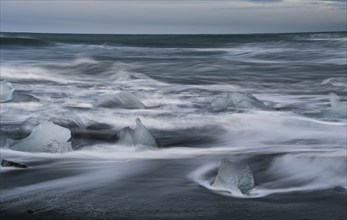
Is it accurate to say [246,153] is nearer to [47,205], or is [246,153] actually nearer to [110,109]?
[47,205]

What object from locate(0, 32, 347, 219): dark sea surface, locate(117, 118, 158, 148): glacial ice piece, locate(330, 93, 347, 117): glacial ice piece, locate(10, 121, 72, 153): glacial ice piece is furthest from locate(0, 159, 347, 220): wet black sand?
locate(330, 93, 347, 117): glacial ice piece

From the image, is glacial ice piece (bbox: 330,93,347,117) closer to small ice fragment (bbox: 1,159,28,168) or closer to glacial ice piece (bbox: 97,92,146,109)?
glacial ice piece (bbox: 97,92,146,109)

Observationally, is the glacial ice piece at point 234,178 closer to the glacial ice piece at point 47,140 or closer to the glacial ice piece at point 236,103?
the glacial ice piece at point 47,140

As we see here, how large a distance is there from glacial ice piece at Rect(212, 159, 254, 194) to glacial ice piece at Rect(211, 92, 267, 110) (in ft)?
11.8

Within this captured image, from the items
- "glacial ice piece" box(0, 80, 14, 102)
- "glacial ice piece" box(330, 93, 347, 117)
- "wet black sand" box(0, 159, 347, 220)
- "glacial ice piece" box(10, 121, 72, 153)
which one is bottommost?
"wet black sand" box(0, 159, 347, 220)

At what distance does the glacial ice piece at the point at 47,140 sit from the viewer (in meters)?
4.02

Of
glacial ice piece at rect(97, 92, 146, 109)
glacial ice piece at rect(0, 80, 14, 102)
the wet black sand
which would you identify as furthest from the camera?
glacial ice piece at rect(0, 80, 14, 102)

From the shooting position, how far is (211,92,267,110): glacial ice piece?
6562 mm

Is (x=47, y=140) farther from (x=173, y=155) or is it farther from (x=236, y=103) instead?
(x=236, y=103)

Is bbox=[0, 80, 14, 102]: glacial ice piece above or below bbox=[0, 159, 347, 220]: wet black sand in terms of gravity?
above

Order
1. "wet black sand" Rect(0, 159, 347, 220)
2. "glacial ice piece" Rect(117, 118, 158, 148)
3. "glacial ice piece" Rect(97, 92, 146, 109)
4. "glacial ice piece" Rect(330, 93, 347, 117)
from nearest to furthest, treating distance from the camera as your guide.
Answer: "wet black sand" Rect(0, 159, 347, 220)
"glacial ice piece" Rect(117, 118, 158, 148)
"glacial ice piece" Rect(330, 93, 347, 117)
"glacial ice piece" Rect(97, 92, 146, 109)

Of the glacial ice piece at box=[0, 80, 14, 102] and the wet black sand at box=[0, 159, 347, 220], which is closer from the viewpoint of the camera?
the wet black sand at box=[0, 159, 347, 220]

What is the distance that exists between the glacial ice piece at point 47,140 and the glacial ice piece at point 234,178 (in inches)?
62.3

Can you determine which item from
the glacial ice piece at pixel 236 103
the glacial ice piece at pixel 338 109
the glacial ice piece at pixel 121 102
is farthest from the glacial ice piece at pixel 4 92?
the glacial ice piece at pixel 338 109
